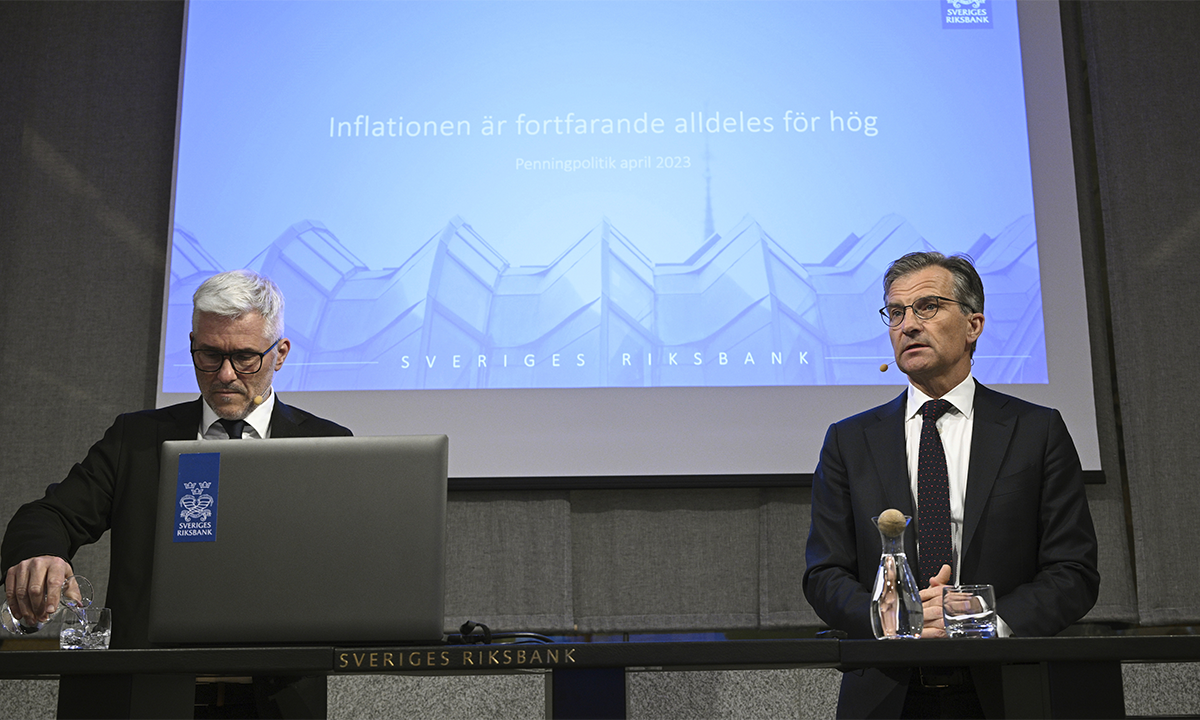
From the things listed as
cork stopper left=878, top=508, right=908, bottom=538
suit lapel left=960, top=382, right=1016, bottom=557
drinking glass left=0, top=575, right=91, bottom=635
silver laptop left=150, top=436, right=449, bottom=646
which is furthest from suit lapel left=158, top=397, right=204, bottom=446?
suit lapel left=960, top=382, right=1016, bottom=557

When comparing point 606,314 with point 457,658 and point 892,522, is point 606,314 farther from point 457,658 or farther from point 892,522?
point 457,658

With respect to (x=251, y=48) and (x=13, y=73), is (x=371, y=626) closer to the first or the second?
(x=251, y=48)

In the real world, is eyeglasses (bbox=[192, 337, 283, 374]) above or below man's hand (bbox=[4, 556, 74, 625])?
above

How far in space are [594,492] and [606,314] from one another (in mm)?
558

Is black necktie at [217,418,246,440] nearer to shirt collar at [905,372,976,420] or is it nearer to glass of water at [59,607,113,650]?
glass of water at [59,607,113,650]

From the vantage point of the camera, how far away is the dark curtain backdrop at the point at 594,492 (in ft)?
10.1

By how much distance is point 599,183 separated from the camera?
3.17 meters

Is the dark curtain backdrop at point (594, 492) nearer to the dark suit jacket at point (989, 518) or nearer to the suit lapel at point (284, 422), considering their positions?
the suit lapel at point (284, 422)

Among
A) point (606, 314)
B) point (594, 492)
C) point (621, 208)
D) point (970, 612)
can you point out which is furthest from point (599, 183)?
point (970, 612)

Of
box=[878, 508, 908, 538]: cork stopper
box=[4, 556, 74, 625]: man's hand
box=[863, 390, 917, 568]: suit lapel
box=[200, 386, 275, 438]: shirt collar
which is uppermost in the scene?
box=[200, 386, 275, 438]: shirt collar

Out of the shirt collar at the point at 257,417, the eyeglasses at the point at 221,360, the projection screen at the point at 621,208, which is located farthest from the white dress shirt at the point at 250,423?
the projection screen at the point at 621,208

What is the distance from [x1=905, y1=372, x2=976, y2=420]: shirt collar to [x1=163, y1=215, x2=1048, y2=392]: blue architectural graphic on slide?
102 centimetres

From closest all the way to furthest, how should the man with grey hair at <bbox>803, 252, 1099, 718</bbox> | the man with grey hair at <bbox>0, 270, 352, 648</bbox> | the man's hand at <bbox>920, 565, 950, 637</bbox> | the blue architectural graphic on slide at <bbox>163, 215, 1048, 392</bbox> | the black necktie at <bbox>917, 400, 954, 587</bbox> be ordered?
the man's hand at <bbox>920, 565, 950, 637</bbox>, the man with grey hair at <bbox>803, 252, 1099, 718</bbox>, the black necktie at <bbox>917, 400, 954, 587</bbox>, the man with grey hair at <bbox>0, 270, 352, 648</bbox>, the blue architectural graphic on slide at <bbox>163, 215, 1048, 392</bbox>

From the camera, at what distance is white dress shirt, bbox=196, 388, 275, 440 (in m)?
2.05
